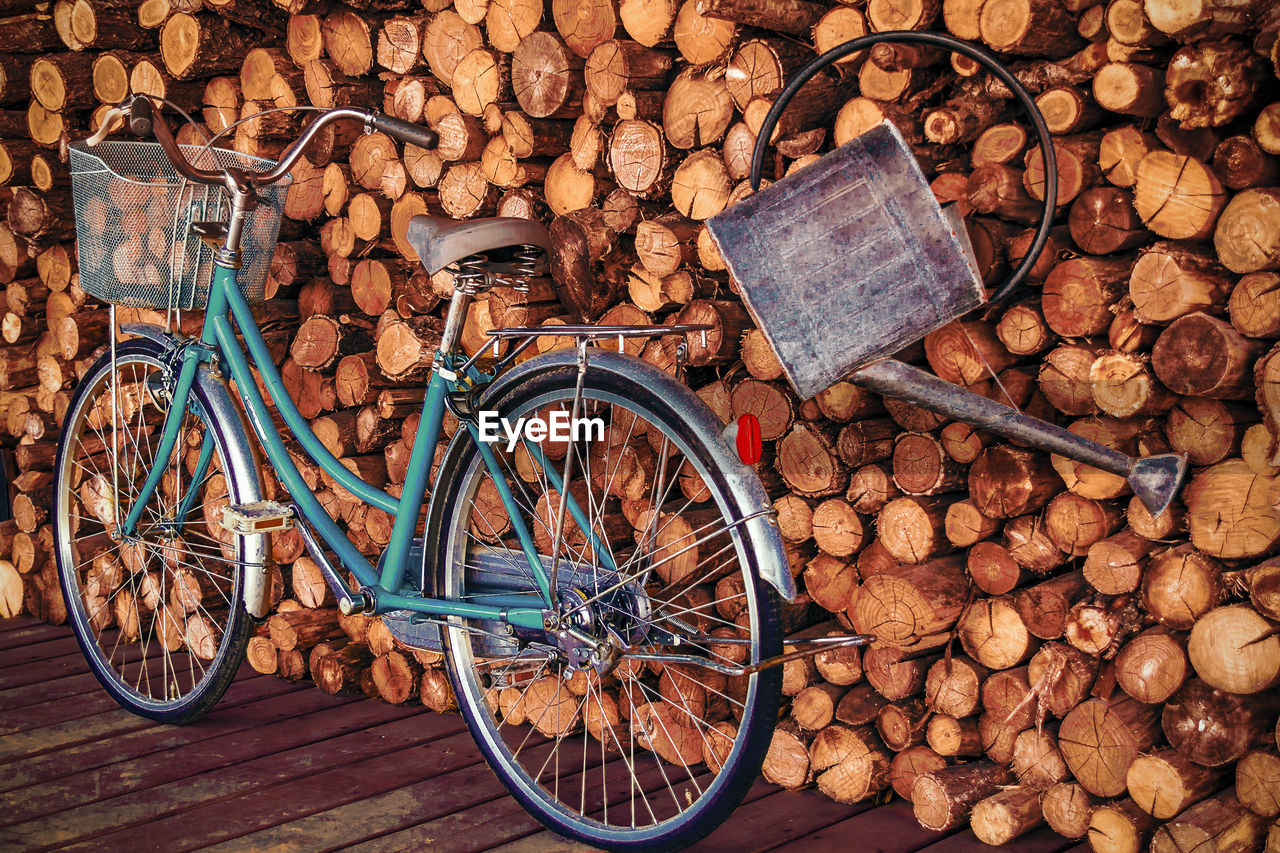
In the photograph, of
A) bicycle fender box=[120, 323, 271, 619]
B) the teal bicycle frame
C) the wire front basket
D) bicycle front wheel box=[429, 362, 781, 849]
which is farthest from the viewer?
bicycle fender box=[120, 323, 271, 619]

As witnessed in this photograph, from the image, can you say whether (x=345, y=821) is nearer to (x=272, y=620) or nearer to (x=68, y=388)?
(x=272, y=620)

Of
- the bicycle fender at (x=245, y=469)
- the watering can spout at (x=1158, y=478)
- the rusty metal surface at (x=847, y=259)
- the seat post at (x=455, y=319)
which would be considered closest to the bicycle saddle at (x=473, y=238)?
the seat post at (x=455, y=319)

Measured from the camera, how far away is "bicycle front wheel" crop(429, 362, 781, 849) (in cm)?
187

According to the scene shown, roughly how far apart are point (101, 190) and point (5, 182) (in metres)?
1.58

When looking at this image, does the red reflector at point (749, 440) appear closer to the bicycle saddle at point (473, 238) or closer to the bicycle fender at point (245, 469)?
the bicycle saddle at point (473, 238)

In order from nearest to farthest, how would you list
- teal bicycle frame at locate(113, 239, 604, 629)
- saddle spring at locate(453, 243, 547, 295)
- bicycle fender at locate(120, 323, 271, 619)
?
saddle spring at locate(453, 243, 547, 295), teal bicycle frame at locate(113, 239, 604, 629), bicycle fender at locate(120, 323, 271, 619)

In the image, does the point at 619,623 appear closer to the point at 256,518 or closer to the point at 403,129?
the point at 256,518

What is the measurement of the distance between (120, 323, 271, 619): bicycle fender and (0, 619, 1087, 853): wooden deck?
0.37 m

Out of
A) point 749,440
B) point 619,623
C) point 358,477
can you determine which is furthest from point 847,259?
point 358,477

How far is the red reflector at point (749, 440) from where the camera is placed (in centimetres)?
177

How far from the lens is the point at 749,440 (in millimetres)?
1775

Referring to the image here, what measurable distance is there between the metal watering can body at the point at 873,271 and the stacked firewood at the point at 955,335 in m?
0.17

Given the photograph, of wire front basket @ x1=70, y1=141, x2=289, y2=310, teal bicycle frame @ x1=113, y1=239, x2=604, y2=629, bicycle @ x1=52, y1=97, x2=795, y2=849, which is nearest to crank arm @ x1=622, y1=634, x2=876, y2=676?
bicycle @ x1=52, y1=97, x2=795, y2=849

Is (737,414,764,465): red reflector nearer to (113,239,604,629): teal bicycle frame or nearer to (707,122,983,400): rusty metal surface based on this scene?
(707,122,983,400): rusty metal surface
